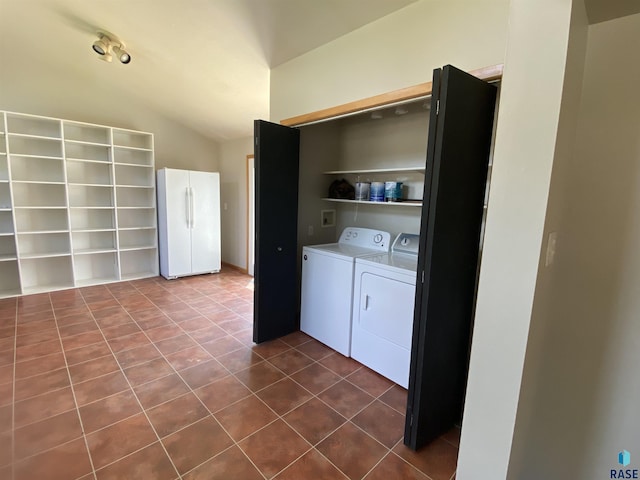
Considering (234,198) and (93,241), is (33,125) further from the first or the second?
(234,198)

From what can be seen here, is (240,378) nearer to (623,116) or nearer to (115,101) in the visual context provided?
(623,116)

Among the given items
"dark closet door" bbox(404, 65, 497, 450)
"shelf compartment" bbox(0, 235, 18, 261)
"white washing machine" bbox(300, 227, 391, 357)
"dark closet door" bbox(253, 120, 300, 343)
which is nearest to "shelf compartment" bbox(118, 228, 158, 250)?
"shelf compartment" bbox(0, 235, 18, 261)

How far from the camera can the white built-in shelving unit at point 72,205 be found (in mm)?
3934

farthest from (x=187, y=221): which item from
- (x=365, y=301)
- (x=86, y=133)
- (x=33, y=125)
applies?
(x=365, y=301)

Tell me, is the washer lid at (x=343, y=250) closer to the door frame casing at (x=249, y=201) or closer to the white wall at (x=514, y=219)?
the white wall at (x=514, y=219)

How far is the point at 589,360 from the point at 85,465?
8.25 ft

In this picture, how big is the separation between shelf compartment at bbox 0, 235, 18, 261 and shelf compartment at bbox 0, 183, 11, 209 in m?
0.42

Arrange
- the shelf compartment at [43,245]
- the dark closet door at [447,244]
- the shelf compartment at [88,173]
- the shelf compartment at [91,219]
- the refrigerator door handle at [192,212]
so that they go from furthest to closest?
the refrigerator door handle at [192,212] → the shelf compartment at [91,219] → the shelf compartment at [88,173] → the shelf compartment at [43,245] → the dark closet door at [447,244]

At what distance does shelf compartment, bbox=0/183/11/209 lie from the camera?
3863mm

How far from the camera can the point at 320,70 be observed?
253 centimetres

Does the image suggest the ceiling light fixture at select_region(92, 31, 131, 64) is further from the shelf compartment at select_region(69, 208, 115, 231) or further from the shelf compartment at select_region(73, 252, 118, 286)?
the shelf compartment at select_region(73, 252, 118, 286)

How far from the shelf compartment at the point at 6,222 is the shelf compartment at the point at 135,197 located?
1.24 meters

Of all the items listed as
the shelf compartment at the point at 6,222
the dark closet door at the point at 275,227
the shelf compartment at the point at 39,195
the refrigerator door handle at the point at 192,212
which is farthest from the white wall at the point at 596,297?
the shelf compartment at the point at 6,222

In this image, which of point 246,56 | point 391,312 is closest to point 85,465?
point 391,312
